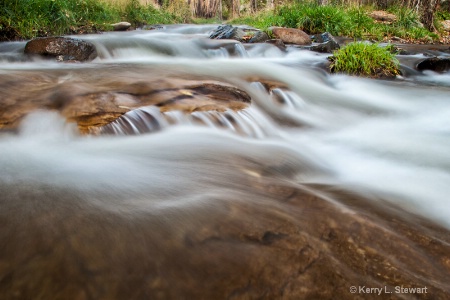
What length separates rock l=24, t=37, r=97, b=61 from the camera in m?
5.11

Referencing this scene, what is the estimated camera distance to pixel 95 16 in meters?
9.27

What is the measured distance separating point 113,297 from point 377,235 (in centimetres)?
105

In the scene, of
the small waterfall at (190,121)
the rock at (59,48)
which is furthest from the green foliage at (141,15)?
the small waterfall at (190,121)

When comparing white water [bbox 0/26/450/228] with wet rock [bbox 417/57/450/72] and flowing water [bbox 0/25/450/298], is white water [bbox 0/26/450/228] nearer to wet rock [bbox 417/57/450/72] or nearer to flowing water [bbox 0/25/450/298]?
flowing water [bbox 0/25/450/298]

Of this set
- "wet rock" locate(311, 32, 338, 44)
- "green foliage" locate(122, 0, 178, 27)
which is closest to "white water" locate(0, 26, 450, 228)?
"wet rock" locate(311, 32, 338, 44)

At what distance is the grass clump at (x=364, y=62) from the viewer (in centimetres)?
587

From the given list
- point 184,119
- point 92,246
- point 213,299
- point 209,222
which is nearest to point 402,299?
point 213,299

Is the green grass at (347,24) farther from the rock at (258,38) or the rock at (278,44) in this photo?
the rock at (278,44)

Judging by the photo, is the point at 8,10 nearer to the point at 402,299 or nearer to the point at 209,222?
the point at 209,222

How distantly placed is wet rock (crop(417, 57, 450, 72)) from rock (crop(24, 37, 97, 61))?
5970 mm

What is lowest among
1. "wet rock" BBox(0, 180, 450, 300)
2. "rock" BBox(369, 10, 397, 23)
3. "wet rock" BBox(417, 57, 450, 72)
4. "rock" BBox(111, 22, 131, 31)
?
"wet rock" BBox(0, 180, 450, 300)

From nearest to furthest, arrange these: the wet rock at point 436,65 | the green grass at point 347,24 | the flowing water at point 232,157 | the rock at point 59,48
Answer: the flowing water at point 232,157
the rock at point 59,48
the wet rock at point 436,65
the green grass at point 347,24

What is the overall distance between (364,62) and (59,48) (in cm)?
490

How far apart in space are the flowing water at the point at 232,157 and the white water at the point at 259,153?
10mm
